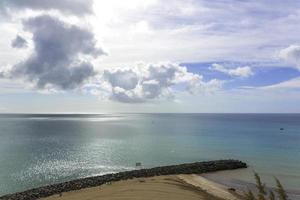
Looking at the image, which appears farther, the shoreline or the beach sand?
the shoreline

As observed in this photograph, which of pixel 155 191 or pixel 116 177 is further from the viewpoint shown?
pixel 116 177

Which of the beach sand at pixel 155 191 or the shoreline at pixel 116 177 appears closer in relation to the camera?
the beach sand at pixel 155 191

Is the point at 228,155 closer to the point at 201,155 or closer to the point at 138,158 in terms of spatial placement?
the point at 201,155

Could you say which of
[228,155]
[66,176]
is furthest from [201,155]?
[66,176]
